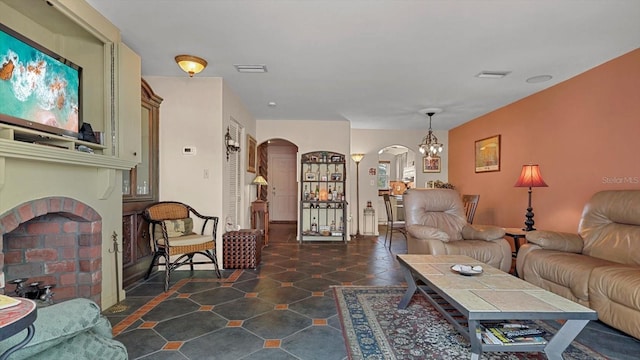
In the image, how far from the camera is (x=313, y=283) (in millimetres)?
3506

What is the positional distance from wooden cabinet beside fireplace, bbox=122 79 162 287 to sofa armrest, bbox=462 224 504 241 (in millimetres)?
3854

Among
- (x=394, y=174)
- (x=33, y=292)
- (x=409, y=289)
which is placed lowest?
(x=409, y=289)

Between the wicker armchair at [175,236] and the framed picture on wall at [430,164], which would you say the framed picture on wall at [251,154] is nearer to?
the wicker armchair at [175,236]

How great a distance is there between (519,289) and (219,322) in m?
2.18

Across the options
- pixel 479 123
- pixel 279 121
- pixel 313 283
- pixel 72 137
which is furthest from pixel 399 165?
pixel 72 137

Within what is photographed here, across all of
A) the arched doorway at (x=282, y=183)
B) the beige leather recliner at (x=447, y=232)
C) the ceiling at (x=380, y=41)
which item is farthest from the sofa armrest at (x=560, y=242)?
the arched doorway at (x=282, y=183)

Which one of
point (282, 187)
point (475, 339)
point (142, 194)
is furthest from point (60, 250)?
point (282, 187)

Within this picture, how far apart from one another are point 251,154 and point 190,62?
2.70 meters

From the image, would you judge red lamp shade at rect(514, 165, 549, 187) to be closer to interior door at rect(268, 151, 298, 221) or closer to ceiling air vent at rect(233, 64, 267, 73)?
ceiling air vent at rect(233, 64, 267, 73)

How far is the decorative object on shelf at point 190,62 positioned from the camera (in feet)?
10.7

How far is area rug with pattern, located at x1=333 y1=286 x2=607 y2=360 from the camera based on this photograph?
201 cm

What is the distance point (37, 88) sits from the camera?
2.01 m

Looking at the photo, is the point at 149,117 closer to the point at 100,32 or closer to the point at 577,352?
the point at 100,32

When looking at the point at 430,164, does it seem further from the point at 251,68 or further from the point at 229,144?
the point at 251,68
